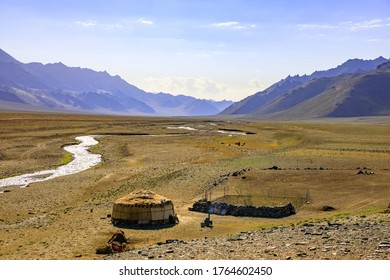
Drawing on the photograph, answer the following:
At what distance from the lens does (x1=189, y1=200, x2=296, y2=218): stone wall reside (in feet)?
104

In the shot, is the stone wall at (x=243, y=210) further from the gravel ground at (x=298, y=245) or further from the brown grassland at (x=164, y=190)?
the gravel ground at (x=298, y=245)

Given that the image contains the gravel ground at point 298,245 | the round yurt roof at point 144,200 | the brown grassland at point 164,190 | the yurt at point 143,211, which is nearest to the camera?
the gravel ground at point 298,245

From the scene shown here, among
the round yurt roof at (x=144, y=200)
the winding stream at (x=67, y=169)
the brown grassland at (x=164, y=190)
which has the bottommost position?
the winding stream at (x=67, y=169)

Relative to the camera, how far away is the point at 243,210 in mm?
32625

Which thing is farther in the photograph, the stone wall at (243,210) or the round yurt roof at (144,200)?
the stone wall at (243,210)

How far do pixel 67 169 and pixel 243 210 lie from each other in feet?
111

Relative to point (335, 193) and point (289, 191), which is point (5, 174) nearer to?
point (289, 191)

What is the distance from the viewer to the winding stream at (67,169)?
51250 millimetres

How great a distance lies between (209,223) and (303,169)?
71.7 ft

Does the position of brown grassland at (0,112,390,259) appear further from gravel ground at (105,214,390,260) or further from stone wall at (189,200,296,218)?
gravel ground at (105,214,390,260)

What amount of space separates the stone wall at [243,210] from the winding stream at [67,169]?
73.5 feet

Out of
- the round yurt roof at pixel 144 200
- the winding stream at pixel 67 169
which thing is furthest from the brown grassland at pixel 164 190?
the winding stream at pixel 67 169

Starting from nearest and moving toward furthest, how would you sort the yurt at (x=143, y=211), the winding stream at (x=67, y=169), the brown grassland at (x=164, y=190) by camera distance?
the brown grassland at (x=164, y=190)
the yurt at (x=143, y=211)
the winding stream at (x=67, y=169)

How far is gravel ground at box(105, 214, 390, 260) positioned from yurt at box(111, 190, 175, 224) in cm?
613
